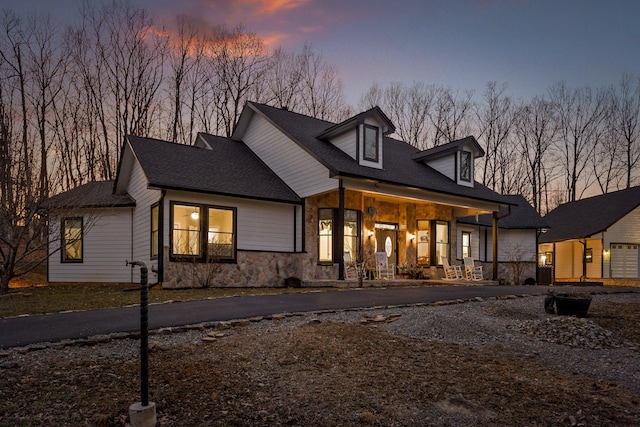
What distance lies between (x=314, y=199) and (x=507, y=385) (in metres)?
12.6

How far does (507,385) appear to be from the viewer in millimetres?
5055

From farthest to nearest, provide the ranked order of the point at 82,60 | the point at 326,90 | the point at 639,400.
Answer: the point at 326,90 < the point at 82,60 < the point at 639,400

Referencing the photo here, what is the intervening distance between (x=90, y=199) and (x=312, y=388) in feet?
50.5

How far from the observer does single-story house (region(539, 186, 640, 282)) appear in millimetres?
25750

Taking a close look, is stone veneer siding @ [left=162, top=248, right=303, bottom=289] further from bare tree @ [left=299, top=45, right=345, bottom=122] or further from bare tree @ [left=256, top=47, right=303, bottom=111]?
bare tree @ [left=299, top=45, right=345, bottom=122]

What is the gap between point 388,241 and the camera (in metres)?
19.3

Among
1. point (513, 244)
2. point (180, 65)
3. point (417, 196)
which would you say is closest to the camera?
point (417, 196)

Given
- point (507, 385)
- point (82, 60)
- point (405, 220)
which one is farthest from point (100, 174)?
point (507, 385)

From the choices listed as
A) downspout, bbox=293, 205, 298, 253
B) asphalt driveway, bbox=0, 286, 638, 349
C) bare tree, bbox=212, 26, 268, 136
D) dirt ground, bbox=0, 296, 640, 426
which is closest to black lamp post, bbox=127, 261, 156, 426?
dirt ground, bbox=0, 296, 640, 426

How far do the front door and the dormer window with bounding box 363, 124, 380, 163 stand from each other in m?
3.01

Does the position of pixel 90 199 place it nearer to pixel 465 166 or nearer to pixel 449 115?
pixel 465 166

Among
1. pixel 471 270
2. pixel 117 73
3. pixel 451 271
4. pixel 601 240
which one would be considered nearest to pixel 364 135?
pixel 451 271

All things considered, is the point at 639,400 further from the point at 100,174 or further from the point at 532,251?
the point at 100,174

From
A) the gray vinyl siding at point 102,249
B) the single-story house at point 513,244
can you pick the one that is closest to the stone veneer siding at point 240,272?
the gray vinyl siding at point 102,249
